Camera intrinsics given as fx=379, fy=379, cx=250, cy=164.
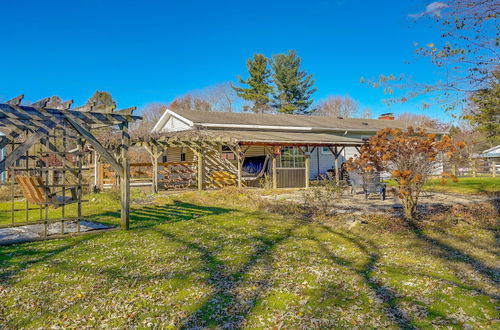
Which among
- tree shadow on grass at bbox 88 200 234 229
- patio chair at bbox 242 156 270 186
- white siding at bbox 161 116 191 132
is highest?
white siding at bbox 161 116 191 132

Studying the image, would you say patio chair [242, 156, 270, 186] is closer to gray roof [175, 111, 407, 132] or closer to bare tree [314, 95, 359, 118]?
gray roof [175, 111, 407, 132]

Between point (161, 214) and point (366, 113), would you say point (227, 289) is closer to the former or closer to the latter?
point (161, 214)

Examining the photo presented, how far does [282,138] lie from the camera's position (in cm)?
1977

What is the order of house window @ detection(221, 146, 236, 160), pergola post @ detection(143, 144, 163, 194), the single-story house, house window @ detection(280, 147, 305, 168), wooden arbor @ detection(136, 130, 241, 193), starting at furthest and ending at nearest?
house window @ detection(221, 146, 236, 160)
house window @ detection(280, 147, 305, 168)
the single-story house
pergola post @ detection(143, 144, 163, 194)
wooden arbor @ detection(136, 130, 241, 193)

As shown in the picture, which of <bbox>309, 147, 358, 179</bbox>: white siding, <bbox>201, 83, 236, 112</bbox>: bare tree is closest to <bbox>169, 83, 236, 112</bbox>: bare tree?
<bbox>201, 83, 236, 112</bbox>: bare tree

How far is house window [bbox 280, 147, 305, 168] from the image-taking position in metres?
20.2

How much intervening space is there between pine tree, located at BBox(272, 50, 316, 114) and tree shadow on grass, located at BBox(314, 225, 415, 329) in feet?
157

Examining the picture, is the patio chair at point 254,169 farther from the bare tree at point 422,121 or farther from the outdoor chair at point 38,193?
the bare tree at point 422,121

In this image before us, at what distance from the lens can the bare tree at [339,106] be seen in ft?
205

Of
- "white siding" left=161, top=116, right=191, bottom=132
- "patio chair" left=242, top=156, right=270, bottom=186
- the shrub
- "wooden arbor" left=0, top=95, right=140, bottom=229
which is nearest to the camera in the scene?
"wooden arbor" left=0, top=95, right=140, bottom=229

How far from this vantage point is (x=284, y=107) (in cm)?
5272

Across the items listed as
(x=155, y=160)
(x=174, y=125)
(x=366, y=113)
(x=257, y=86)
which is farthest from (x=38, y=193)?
(x=366, y=113)

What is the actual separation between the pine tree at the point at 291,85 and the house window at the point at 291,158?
33.8 metres

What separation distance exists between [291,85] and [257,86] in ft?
15.8
